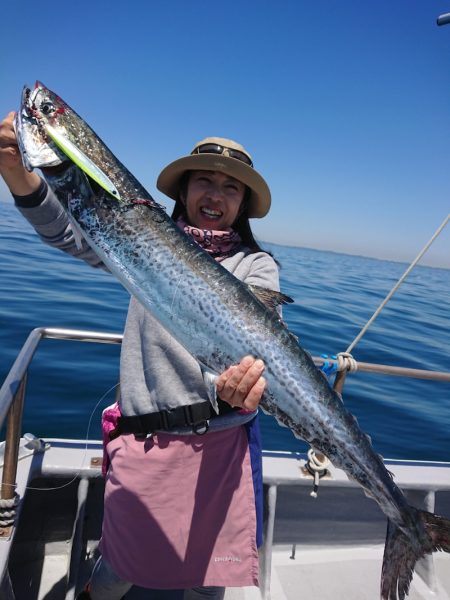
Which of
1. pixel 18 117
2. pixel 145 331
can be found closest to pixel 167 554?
pixel 145 331

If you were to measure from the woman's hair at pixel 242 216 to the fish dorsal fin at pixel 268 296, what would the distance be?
0.68m

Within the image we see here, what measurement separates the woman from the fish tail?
2.64 ft

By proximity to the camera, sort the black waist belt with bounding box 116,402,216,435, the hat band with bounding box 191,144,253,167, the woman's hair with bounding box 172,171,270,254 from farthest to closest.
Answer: the woman's hair with bounding box 172,171,270,254, the hat band with bounding box 191,144,253,167, the black waist belt with bounding box 116,402,216,435

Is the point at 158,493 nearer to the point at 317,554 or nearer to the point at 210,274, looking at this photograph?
the point at 210,274

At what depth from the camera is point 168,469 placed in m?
2.33

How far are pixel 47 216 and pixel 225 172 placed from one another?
3.72ft

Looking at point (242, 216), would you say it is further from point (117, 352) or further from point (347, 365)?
point (117, 352)

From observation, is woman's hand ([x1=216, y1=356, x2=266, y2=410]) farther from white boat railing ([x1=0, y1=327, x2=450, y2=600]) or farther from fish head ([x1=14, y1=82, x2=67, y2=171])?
fish head ([x1=14, y1=82, x2=67, y2=171])

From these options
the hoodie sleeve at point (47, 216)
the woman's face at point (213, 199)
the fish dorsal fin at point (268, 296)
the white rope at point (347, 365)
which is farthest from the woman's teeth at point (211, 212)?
the white rope at point (347, 365)

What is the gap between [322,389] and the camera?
2195 mm

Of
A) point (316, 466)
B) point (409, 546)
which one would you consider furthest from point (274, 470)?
point (409, 546)

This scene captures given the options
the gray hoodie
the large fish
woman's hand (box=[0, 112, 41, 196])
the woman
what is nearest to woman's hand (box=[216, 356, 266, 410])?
the large fish

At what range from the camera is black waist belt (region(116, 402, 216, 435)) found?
2254 mm

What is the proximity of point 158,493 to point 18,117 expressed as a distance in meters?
2.20
